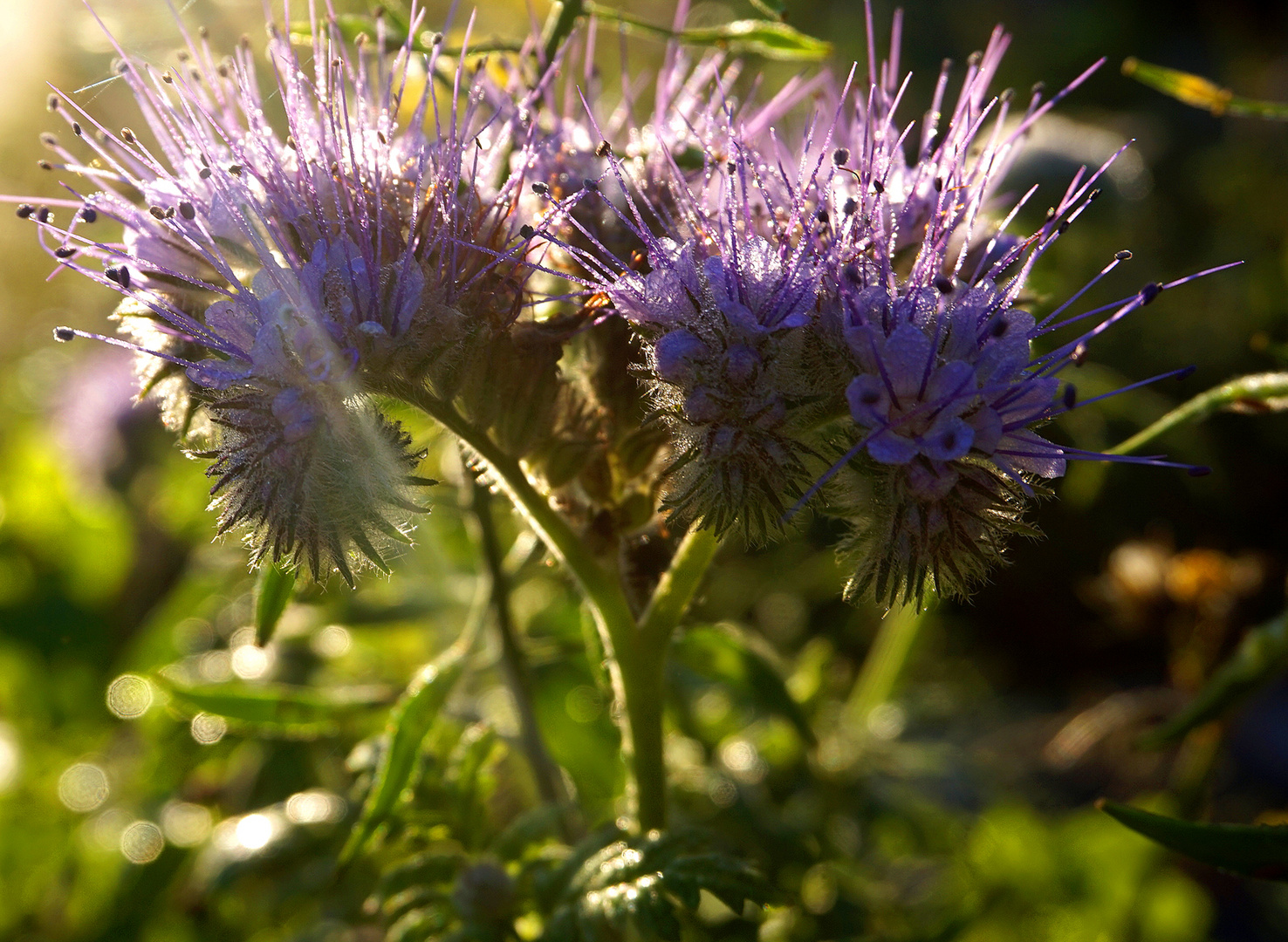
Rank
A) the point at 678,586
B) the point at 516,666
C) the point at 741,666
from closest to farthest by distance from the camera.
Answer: the point at 678,586 < the point at 741,666 < the point at 516,666

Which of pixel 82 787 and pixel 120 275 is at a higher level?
pixel 120 275

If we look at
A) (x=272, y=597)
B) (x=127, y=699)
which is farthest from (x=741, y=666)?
(x=127, y=699)

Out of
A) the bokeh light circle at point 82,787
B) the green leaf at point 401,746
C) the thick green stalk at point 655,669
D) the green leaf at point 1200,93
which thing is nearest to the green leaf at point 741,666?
the thick green stalk at point 655,669

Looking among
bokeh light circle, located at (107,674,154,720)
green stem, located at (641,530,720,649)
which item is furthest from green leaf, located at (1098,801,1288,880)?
bokeh light circle, located at (107,674,154,720)

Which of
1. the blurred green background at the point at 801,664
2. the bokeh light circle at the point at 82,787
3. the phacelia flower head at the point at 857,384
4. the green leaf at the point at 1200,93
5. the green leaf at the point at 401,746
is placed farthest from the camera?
the bokeh light circle at the point at 82,787

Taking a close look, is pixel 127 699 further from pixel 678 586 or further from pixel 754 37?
pixel 754 37

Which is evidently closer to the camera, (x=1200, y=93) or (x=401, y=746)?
(x=401, y=746)

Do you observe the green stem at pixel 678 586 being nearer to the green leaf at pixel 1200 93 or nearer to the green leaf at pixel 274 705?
the green leaf at pixel 274 705

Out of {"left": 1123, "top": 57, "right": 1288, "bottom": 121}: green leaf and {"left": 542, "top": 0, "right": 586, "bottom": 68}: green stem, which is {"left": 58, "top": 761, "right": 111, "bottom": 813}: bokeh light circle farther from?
{"left": 1123, "top": 57, "right": 1288, "bottom": 121}: green leaf
